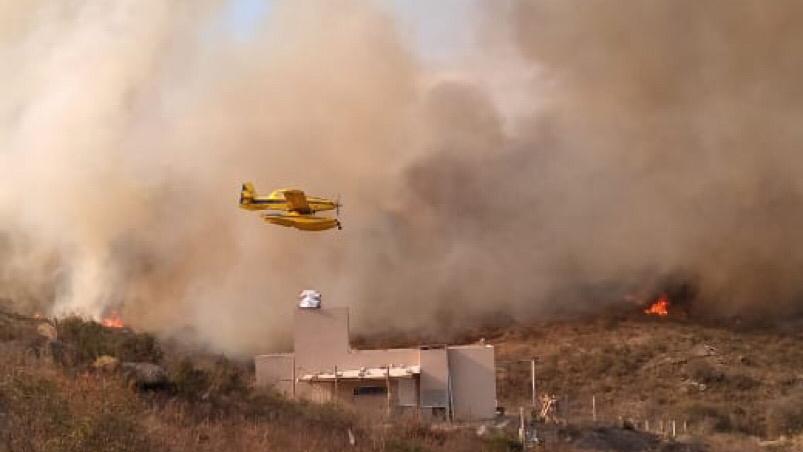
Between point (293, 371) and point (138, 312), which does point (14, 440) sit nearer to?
point (293, 371)

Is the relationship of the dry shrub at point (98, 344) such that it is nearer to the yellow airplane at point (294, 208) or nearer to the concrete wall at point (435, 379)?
the concrete wall at point (435, 379)

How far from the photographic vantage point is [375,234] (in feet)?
162

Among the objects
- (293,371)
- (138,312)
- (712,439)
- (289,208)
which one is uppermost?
(289,208)

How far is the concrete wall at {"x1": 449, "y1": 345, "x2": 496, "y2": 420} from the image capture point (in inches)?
1099

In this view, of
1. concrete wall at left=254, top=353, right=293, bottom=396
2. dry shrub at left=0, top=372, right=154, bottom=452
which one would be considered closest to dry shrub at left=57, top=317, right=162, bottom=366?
dry shrub at left=0, top=372, right=154, bottom=452

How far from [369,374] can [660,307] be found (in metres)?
27.1

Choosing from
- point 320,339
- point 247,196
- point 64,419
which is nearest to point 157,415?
point 64,419

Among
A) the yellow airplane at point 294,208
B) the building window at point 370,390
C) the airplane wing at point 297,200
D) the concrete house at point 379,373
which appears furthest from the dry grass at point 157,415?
the yellow airplane at point 294,208

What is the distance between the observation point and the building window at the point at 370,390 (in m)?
28.4

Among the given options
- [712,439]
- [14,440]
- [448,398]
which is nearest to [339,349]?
[448,398]

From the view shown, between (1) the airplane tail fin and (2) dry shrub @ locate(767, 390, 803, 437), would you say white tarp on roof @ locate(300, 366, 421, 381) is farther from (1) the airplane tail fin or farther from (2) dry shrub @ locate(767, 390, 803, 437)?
(2) dry shrub @ locate(767, 390, 803, 437)

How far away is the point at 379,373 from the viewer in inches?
1097

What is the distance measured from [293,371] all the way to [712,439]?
12615 millimetres

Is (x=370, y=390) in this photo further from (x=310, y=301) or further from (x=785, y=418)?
(x=785, y=418)
